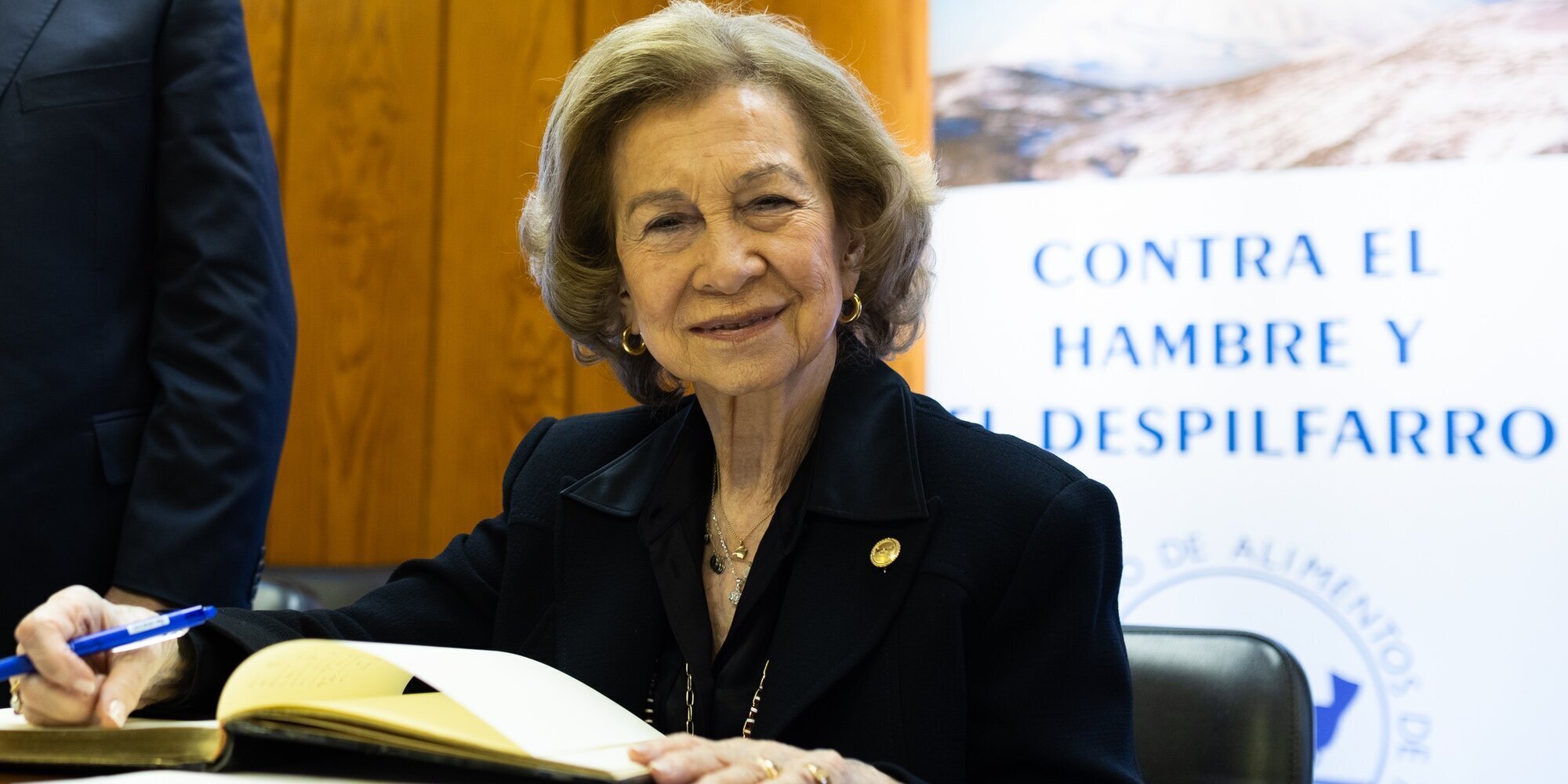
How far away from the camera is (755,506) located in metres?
1.54

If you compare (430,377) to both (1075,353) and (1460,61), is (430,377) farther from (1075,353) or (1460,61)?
(1460,61)

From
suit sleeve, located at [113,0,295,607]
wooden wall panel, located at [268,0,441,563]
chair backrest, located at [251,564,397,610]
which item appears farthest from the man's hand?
wooden wall panel, located at [268,0,441,563]

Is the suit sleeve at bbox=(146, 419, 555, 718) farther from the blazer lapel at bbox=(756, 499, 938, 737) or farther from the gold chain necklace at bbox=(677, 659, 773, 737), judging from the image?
the blazer lapel at bbox=(756, 499, 938, 737)

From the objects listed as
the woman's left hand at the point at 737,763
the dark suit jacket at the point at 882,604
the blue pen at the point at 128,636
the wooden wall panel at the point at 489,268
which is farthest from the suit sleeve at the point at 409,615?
the wooden wall panel at the point at 489,268

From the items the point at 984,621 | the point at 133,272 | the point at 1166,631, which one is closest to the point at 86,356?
the point at 133,272

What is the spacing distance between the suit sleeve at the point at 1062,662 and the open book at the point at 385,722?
0.38m

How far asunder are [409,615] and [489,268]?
1.77 m

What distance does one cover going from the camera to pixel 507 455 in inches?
123

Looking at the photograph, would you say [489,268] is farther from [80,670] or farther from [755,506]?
[80,670]

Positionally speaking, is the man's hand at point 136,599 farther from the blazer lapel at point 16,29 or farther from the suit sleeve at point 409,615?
the blazer lapel at point 16,29

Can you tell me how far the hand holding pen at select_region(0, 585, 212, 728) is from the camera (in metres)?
1.06

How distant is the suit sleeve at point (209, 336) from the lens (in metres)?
1.78

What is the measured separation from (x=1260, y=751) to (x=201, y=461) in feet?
4.67

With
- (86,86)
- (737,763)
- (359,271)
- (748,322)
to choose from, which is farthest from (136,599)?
(359,271)
